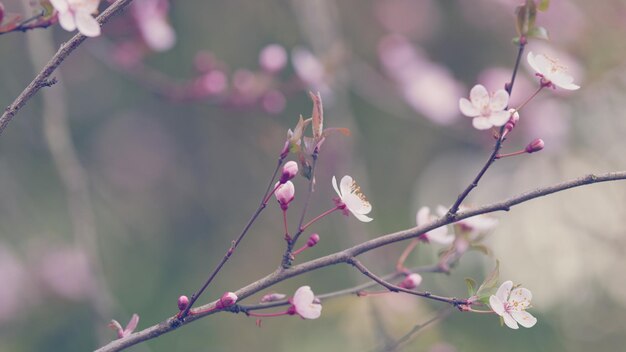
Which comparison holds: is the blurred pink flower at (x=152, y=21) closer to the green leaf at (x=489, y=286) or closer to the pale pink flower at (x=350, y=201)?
the pale pink flower at (x=350, y=201)

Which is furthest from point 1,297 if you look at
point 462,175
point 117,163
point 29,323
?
point 462,175

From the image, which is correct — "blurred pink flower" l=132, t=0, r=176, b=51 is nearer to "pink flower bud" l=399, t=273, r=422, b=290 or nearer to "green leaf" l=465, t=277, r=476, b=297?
"pink flower bud" l=399, t=273, r=422, b=290

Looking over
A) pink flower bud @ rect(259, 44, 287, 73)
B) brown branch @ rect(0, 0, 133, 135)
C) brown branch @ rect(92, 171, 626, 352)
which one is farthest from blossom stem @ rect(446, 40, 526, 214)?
pink flower bud @ rect(259, 44, 287, 73)

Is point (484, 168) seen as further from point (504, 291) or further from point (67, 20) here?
point (67, 20)

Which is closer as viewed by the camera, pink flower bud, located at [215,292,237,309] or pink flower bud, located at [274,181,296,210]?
pink flower bud, located at [215,292,237,309]

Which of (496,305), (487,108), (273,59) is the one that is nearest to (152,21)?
(273,59)

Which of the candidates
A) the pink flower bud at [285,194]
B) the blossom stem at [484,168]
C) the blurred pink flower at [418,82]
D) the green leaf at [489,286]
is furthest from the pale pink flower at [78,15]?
the blurred pink flower at [418,82]

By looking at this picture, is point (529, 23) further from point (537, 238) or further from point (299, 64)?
point (537, 238)
